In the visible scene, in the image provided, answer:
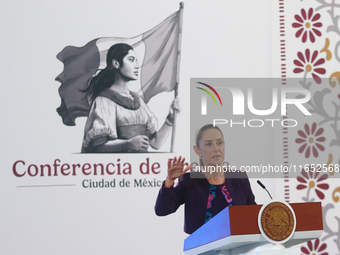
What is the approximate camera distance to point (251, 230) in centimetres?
141

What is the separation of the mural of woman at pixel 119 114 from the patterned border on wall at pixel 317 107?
42.8 inches

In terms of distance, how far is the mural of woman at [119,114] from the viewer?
3547 millimetres

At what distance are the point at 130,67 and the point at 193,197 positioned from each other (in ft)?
5.25

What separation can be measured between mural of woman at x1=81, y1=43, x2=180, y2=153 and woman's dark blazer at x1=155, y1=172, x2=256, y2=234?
1.11 m

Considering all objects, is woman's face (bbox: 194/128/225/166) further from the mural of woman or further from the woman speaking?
the mural of woman

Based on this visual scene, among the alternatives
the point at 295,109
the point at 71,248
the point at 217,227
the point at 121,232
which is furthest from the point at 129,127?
the point at 217,227

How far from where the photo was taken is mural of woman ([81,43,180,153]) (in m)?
3.55

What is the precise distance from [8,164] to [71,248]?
2.75 ft

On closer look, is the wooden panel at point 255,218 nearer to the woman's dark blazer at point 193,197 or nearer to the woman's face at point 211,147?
the woman's dark blazer at point 193,197

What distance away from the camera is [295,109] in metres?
3.68

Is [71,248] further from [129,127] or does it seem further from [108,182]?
[129,127]

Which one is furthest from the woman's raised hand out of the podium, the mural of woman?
the mural of woman

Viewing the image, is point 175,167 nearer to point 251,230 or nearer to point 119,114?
point 251,230

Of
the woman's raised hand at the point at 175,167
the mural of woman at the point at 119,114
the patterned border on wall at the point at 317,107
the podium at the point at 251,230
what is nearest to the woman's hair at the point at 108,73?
the mural of woman at the point at 119,114
